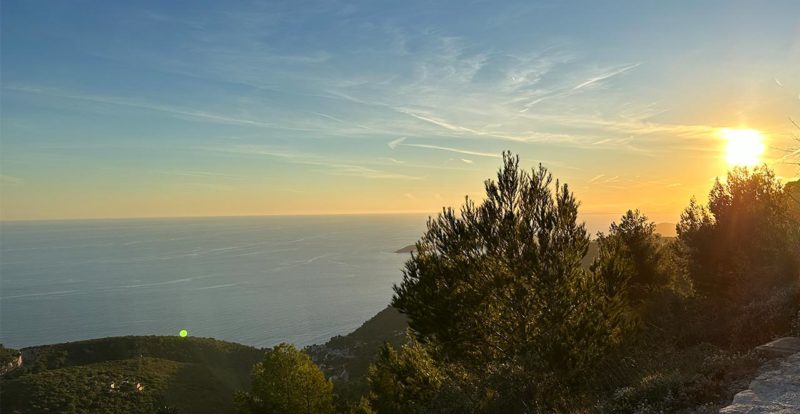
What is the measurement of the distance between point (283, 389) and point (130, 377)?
4885 cm

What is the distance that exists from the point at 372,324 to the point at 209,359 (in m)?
37.3

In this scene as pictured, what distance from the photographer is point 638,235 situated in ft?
98.8

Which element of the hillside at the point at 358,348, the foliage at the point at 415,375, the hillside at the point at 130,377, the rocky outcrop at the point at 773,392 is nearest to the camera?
the rocky outcrop at the point at 773,392

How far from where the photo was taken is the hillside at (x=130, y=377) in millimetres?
52594

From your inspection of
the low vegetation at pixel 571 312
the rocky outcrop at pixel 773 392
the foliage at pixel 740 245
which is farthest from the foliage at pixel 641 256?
the rocky outcrop at pixel 773 392

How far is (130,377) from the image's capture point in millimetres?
62625

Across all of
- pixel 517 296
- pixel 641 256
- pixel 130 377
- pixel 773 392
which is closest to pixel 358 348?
pixel 130 377

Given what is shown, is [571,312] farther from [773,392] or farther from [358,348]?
[358,348]

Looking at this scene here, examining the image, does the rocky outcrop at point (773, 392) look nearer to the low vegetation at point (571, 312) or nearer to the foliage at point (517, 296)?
the low vegetation at point (571, 312)

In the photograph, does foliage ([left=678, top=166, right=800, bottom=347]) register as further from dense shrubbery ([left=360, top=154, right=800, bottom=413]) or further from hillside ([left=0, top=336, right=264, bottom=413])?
hillside ([left=0, top=336, right=264, bottom=413])

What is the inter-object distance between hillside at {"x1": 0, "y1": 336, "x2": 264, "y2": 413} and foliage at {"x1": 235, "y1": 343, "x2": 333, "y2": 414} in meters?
21.2

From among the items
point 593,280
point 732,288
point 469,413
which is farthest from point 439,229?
point 732,288

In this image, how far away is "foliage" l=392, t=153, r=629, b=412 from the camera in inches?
563

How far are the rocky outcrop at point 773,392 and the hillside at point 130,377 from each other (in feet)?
165
